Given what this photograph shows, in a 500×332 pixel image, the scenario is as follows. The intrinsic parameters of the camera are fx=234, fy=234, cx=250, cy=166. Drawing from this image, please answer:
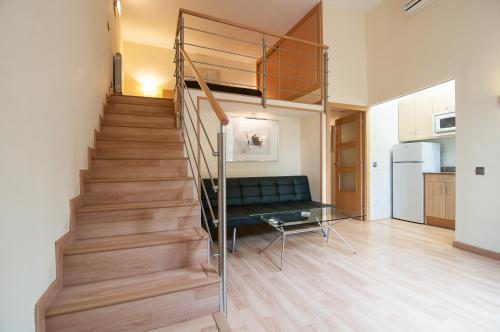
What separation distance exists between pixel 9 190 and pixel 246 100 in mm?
2715

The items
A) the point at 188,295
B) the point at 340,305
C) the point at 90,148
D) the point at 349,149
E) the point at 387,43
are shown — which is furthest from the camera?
the point at 349,149

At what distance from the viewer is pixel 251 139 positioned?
3945 millimetres

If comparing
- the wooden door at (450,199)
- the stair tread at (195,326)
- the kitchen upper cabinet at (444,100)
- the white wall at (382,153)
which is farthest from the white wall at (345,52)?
the stair tread at (195,326)

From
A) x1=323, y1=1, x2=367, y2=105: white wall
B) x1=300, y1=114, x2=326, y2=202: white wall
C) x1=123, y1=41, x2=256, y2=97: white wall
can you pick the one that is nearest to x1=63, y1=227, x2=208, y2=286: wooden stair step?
x1=300, y1=114, x2=326, y2=202: white wall

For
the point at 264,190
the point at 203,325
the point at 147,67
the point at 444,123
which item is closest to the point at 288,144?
the point at 264,190

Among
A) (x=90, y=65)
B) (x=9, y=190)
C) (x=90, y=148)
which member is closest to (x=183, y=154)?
(x=90, y=148)

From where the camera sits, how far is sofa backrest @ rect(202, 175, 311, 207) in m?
3.43

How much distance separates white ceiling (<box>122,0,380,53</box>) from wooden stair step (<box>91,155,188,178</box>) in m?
3.29

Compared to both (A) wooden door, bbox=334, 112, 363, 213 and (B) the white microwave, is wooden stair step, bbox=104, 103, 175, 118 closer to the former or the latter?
(A) wooden door, bbox=334, 112, 363, 213

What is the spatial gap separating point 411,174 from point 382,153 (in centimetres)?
56

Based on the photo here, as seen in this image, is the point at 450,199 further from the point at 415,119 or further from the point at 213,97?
the point at 213,97

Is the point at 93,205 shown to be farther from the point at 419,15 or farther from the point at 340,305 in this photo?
the point at 419,15

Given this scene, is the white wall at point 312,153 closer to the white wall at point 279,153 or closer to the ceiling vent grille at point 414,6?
the white wall at point 279,153

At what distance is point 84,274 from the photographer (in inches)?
49.1
